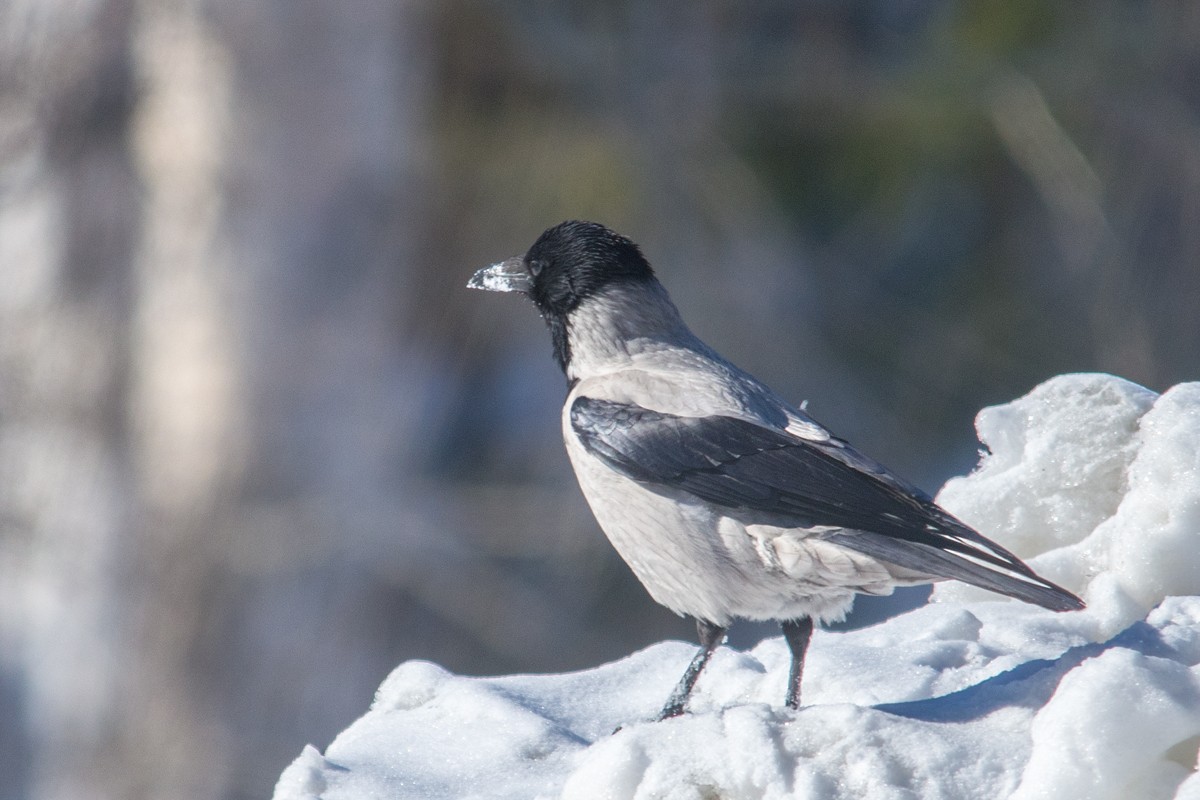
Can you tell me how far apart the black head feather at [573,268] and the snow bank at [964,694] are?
2.76ft

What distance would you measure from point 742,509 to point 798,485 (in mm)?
130

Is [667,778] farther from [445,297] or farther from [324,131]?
[445,297]

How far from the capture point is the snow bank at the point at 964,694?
2.01 metres

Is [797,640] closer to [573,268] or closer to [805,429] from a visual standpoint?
[805,429]

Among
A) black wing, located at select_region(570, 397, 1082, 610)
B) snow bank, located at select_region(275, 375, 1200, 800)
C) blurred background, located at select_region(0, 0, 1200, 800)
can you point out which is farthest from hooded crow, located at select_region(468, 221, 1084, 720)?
blurred background, located at select_region(0, 0, 1200, 800)

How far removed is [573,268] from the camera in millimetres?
3385

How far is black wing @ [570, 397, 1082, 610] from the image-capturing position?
2.41m

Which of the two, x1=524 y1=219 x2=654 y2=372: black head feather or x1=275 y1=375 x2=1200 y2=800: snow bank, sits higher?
x1=524 y1=219 x2=654 y2=372: black head feather

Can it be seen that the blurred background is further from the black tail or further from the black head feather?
the black tail

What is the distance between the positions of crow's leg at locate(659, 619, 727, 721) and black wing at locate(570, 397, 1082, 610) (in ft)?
0.90

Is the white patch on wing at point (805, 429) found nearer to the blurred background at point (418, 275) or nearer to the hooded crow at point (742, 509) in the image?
the hooded crow at point (742, 509)

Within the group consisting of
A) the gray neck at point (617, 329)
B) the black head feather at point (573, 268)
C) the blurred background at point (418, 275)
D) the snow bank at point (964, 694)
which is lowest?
the snow bank at point (964, 694)

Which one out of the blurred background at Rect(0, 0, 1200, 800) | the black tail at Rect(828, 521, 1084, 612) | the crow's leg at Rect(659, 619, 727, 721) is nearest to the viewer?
the black tail at Rect(828, 521, 1084, 612)

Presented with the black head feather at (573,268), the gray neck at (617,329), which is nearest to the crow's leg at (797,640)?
the gray neck at (617,329)
